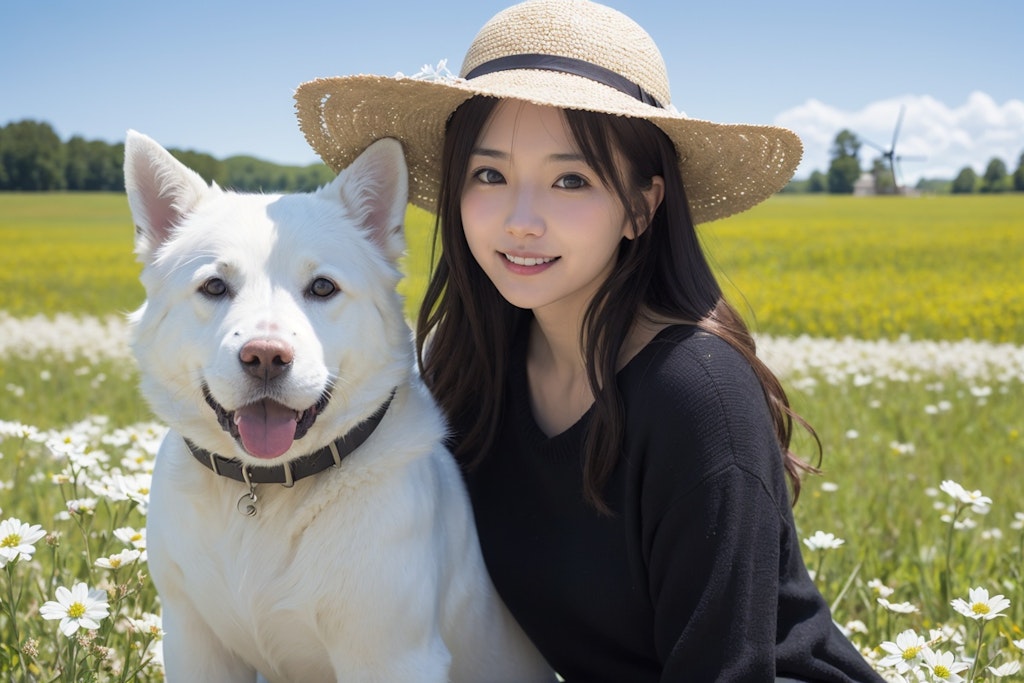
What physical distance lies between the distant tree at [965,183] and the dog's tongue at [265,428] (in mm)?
61087

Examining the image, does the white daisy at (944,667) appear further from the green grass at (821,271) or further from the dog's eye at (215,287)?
the dog's eye at (215,287)

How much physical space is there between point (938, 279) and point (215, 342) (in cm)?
1620

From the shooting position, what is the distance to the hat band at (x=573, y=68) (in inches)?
102

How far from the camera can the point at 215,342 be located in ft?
7.39

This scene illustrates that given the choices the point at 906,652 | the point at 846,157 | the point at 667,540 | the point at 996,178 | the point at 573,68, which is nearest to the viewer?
the point at 667,540

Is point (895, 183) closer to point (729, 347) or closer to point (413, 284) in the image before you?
point (729, 347)

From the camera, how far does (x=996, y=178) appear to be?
189 feet

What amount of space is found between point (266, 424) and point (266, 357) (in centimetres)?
22

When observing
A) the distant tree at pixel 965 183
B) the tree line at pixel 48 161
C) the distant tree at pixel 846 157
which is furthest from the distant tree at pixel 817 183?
the distant tree at pixel 846 157

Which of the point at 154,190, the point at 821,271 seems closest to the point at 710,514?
the point at 154,190

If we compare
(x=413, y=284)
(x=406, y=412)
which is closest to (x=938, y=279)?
(x=413, y=284)

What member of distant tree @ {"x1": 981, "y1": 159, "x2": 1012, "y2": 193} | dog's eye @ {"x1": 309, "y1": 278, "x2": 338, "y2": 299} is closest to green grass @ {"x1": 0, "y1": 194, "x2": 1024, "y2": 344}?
dog's eye @ {"x1": 309, "y1": 278, "x2": 338, "y2": 299}

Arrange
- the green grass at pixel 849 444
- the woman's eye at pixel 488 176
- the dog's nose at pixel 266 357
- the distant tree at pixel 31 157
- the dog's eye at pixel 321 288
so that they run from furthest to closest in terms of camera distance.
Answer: the distant tree at pixel 31 157
the green grass at pixel 849 444
the woman's eye at pixel 488 176
the dog's eye at pixel 321 288
the dog's nose at pixel 266 357

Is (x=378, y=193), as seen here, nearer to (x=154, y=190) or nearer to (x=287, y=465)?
(x=154, y=190)
